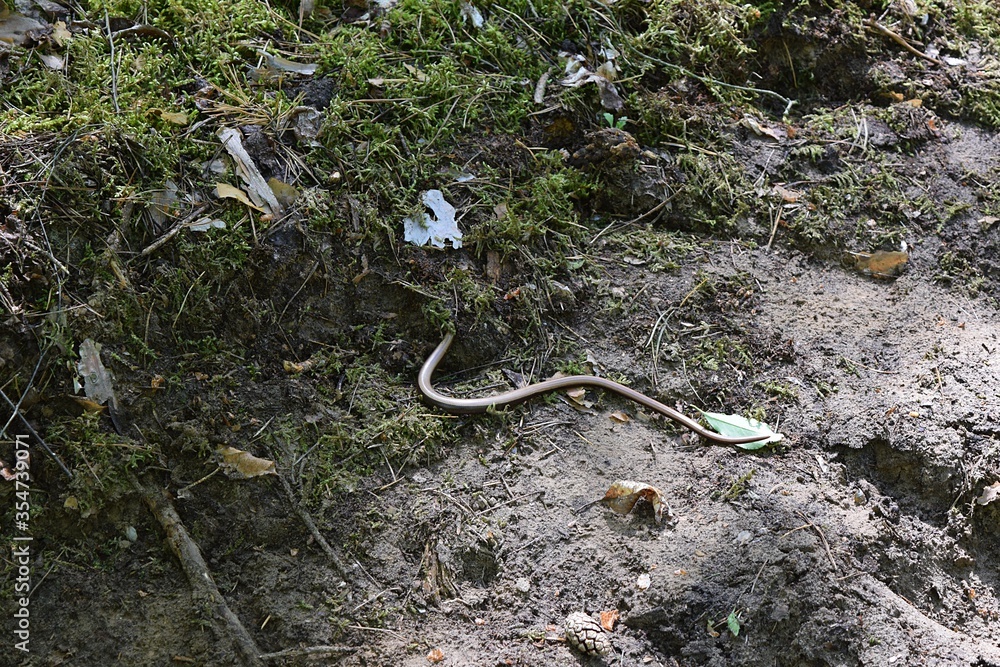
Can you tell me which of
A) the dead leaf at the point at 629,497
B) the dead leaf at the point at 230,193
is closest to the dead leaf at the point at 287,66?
the dead leaf at the point at 230,193

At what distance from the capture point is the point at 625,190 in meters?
3.52

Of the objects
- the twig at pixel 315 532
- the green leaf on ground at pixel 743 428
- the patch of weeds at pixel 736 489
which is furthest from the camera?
the green leaf on ground at pixel 743 428

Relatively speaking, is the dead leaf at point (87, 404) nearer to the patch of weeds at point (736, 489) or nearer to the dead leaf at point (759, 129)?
the patch of weeds at point (736, 489)

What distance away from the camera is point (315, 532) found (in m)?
2.52

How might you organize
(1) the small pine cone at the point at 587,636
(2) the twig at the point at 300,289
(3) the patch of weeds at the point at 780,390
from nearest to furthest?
(1) the small pine cone at the point at 587,636, (2) the twig at the point at 300,289, (3) the patch of weeds at the point at 780,390

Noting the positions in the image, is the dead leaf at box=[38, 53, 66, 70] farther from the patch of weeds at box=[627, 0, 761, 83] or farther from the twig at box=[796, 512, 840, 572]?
the twig at box=[796, 512, 840, 572]

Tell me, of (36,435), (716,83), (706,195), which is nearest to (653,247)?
(706,195)

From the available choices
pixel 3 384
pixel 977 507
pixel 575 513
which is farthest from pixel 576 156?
pixel 3 384

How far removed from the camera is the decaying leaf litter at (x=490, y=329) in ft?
7.92

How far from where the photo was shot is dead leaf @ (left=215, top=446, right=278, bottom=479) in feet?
8.21

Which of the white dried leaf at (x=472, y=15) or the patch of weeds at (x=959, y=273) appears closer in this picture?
the patch of weeds at (x=959, y=273)

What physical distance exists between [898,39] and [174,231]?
3.96 metres

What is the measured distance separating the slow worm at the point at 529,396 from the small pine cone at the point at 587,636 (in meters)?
0.90

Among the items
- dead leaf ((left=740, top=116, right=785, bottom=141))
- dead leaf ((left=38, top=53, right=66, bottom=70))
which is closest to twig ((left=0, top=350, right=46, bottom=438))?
dead leaf ((left=38, top=53, right=66, bottom=70))
